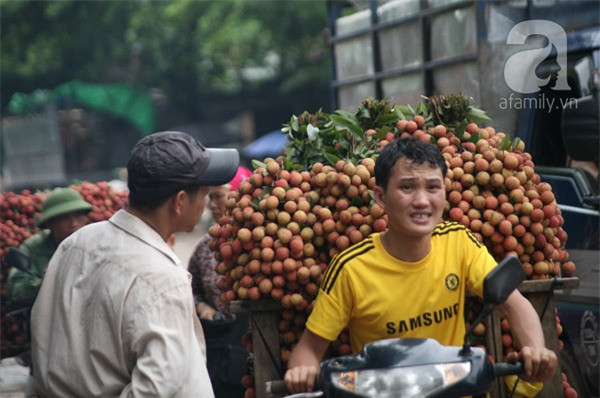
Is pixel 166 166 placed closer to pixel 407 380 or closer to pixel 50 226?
pixel 407 380

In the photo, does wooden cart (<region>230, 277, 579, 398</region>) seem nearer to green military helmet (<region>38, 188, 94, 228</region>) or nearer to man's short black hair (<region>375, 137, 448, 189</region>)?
man's short black hair (<region>375, 137, 448, 189</region>)

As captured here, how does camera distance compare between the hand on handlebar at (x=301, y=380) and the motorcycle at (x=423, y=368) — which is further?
the hand on handlebar at (x=301, y=380)

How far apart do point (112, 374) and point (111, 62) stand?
98.9 feet

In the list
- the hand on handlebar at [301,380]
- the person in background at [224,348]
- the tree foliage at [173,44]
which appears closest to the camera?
the hand on handlebar at [301,380]

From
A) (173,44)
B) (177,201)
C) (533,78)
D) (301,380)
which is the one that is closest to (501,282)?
(301,380)

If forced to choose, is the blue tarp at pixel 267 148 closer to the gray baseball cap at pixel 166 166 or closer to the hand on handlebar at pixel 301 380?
the hand on handlebar at pixel 301 380

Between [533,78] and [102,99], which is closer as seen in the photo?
[533,78]

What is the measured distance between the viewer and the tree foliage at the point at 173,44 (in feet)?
93.1

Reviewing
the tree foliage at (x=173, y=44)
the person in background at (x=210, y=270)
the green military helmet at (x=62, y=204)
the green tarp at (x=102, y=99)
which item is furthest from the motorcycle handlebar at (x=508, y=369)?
the green tarp at (x=102, y=99)

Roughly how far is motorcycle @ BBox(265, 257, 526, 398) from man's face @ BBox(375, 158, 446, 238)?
0.41 metres

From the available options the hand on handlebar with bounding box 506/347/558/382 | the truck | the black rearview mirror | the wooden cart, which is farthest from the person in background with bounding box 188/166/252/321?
the black rearview mirror

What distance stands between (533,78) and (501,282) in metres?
3.85

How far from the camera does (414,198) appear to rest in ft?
10.3

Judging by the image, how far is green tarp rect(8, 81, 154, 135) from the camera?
29.0 meters
